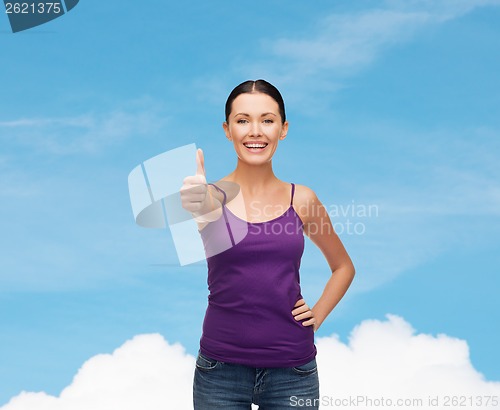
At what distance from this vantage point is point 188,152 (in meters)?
4.10

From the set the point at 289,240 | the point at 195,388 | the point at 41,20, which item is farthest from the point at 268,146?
the point at 41,20

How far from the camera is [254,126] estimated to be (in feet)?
13.6

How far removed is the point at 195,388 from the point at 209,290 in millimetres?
573

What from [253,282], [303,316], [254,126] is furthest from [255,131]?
[303,316]

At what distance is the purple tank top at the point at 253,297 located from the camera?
13.1 feet

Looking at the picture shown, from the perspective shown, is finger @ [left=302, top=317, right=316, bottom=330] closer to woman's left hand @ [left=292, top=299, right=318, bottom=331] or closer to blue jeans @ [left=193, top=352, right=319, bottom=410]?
woman's left hand @ [left=292, top=299, right=318, bottom=331]

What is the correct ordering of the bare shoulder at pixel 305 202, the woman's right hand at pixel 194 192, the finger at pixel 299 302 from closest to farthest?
the woman's right hand at pixel 194 192 → the finger at pixel 299 302 → the bare shoulder at pixel 305 202

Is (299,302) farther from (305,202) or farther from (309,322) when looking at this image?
(305,202)

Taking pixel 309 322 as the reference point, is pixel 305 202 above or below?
above

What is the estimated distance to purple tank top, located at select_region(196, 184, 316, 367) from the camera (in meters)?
4.00

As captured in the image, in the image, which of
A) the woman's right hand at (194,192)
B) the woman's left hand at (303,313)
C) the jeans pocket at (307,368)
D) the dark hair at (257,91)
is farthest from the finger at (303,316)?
the dark hair at (257,91)

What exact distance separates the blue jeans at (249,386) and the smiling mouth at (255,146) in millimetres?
1233

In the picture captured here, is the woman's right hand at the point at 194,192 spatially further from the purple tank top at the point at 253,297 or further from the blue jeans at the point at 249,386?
the blue jeans at the point at 249,386

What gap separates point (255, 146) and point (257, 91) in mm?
324
